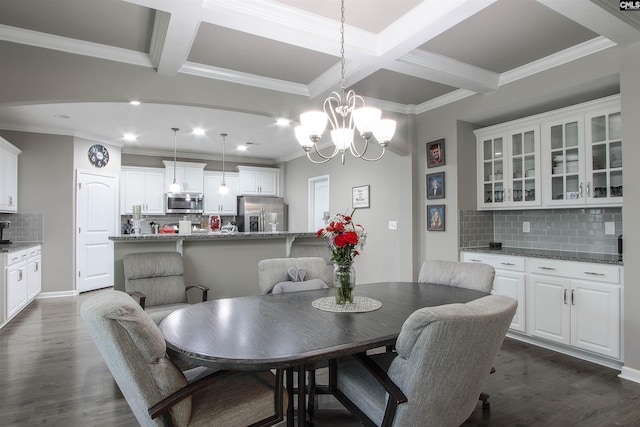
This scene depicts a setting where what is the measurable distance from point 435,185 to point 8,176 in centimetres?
567

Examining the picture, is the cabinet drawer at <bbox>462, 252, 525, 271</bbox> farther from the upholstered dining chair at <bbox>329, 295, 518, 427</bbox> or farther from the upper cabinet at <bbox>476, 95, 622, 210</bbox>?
the upholstered dining chair at <bbox>329, 295, 518, 427</bbox>

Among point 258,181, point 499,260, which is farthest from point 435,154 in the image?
point 258,181

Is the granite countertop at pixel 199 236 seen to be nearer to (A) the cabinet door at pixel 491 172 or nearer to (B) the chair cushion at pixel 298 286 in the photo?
→ (B) the chair cushion at pixel 298 286

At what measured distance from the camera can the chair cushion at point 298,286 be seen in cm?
266

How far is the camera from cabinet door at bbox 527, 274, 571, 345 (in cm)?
319

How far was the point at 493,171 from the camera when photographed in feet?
13.6

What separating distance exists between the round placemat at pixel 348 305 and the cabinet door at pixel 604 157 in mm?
2430

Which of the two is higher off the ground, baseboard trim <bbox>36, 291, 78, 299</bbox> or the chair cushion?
the chair cushion

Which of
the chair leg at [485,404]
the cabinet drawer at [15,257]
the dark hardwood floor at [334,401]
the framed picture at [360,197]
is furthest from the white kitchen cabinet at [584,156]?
the cabinet drawer at [15,257]

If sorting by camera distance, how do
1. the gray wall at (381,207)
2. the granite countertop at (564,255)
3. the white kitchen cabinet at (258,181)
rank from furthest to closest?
the white kitchen cabinet at (258,181)
the gray wall at (381,207)
the granite countertop at (564,255)

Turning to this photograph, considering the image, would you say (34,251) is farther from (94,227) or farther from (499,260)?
(499,260)

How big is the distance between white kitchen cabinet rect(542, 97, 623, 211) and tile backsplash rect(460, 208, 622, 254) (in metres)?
0.37

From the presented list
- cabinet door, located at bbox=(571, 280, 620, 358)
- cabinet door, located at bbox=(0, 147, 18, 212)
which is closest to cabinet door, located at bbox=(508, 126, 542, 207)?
cabinet door, located at bbox=(571, 280, 620, 358)

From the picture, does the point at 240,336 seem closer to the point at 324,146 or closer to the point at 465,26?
the point at 465,26
